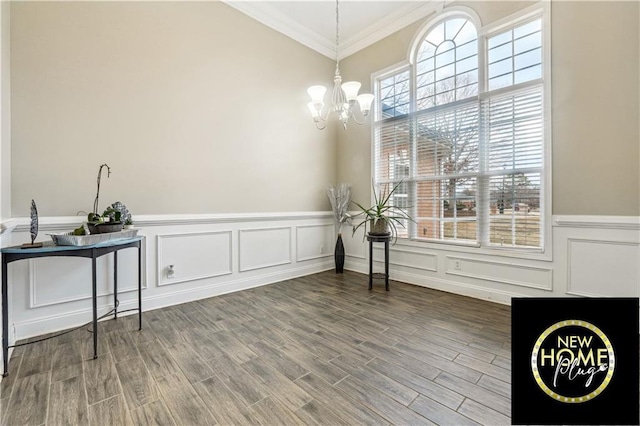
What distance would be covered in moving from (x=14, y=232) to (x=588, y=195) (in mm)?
4882

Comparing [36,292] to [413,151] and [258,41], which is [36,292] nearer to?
[258,41]

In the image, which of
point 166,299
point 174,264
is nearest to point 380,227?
point 174,264

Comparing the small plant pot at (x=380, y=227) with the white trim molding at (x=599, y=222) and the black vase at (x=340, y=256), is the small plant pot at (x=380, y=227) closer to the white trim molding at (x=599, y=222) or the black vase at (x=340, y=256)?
the black vase at (x=340, y=256)

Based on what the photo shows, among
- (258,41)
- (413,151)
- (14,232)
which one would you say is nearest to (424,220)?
(413,151)

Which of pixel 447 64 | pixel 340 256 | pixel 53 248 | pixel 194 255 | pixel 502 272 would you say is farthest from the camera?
pixel 340 256

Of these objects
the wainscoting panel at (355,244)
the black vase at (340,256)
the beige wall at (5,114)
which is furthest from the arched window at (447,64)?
the beige wall at (5,114)

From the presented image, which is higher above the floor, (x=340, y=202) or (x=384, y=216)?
(x=340, y=202)

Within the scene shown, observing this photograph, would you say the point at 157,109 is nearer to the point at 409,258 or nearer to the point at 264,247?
the point at 264,247

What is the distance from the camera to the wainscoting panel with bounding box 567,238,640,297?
7.70ft

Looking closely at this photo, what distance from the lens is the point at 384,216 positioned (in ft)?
12.0

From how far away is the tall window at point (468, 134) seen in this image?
9.45 feet

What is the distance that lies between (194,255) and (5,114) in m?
1.87

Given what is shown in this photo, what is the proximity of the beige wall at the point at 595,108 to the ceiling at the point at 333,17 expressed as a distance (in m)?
1.35

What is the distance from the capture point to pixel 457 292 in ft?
11.0
